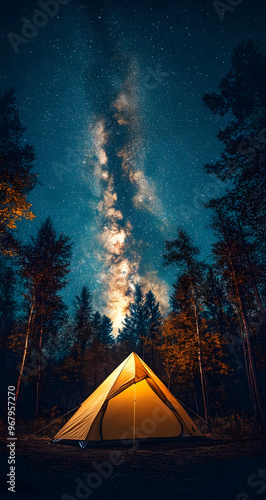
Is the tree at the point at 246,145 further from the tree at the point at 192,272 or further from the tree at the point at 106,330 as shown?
the tree at the point at 106,330

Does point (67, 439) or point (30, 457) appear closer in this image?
point (30, 457)

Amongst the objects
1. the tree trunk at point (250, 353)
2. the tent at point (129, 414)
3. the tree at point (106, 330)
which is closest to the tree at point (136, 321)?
the tree at point (106, 330)

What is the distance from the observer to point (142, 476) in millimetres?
3568

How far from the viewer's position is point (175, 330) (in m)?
12.8

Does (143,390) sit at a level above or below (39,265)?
below

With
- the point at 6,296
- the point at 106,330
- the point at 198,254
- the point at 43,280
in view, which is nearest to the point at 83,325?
the point at 6,296

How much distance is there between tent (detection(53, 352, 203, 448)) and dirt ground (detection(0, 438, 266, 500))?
5.07 ft

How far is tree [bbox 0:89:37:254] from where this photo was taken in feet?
29.2

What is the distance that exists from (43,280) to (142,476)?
11069mm

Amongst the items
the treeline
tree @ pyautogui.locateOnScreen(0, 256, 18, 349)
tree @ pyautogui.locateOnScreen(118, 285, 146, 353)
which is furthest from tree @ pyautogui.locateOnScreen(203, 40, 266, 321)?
tree @ pyautogui.locateOnScreen(118, 285, 146, 353)

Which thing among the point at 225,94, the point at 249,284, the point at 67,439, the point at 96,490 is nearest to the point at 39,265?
the point at 67,439

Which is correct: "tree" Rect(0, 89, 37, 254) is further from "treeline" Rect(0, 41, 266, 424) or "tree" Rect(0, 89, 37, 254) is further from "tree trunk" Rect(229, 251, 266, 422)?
"tree trunk" Rect(229, 251, 266, 422)

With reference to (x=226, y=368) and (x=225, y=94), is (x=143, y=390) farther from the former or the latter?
(x=225, y=94)

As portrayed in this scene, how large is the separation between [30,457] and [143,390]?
3.90 metres
